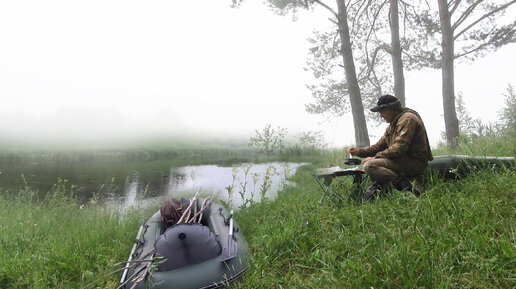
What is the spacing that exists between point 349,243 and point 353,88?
7.39 meters

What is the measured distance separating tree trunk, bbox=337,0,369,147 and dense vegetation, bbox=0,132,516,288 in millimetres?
4321

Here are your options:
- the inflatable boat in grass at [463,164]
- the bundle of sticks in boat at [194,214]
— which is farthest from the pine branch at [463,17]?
the bundle of sticks in boat at [194,214]

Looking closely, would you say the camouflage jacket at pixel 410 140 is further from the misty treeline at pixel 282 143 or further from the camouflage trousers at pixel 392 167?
the misty treeline at pixel 282 143

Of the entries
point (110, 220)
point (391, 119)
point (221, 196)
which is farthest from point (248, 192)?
point (391, 119)

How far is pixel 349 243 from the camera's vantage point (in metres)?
2.53

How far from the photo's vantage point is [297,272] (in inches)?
101

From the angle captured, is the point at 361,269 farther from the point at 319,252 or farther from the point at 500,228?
the point at 500,228

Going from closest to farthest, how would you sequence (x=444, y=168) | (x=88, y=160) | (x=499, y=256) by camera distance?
(x=499, y=256)
(x=444, y=168)
(x=88, y=160)

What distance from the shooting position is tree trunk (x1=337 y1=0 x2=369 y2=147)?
8977mm

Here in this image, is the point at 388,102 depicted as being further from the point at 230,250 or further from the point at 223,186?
the point at 223,186

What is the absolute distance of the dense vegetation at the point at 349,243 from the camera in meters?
1.84

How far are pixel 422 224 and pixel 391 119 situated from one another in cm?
191

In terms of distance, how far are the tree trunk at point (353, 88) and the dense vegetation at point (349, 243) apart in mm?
4321

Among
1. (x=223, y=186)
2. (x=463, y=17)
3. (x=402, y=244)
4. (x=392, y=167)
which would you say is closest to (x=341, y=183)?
(x=392, y=167)
